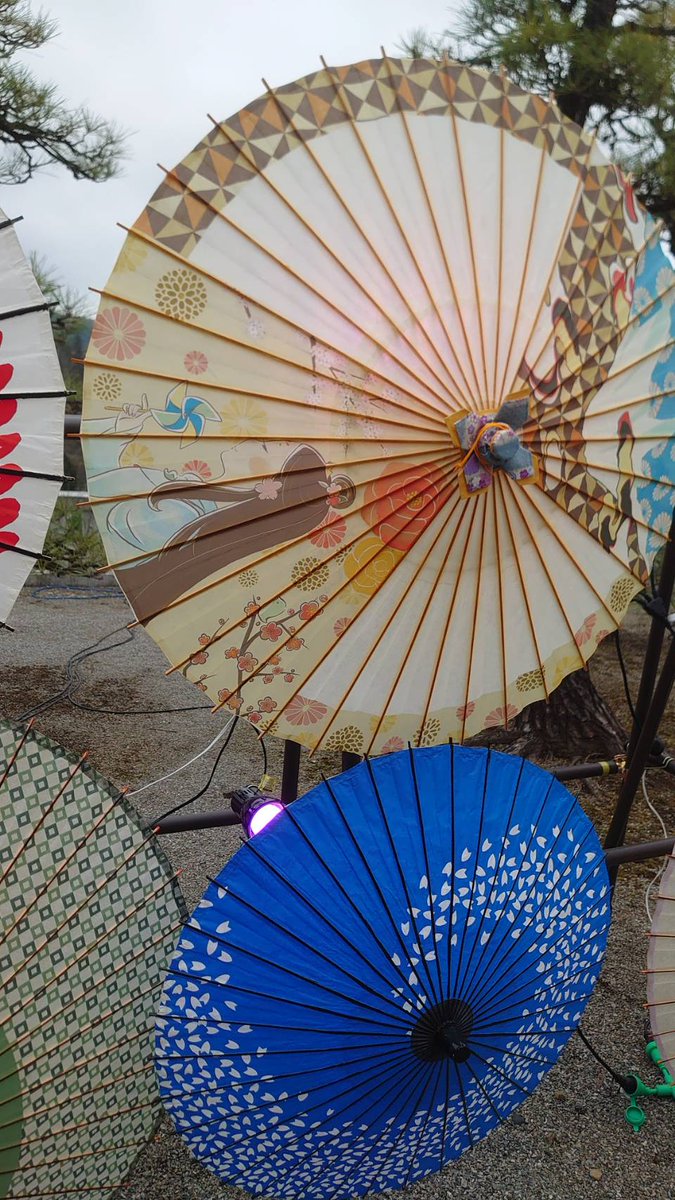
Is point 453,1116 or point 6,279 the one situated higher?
point 6,279

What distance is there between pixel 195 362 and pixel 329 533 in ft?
1.18

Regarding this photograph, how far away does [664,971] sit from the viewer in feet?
5.37

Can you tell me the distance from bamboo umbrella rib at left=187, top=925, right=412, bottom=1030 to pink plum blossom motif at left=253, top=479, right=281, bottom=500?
68cm

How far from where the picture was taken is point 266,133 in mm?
1339

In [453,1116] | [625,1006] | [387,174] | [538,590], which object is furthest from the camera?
[625,1006]

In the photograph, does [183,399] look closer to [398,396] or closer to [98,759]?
[398,396]

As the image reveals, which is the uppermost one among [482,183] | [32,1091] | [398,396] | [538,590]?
[482,183]

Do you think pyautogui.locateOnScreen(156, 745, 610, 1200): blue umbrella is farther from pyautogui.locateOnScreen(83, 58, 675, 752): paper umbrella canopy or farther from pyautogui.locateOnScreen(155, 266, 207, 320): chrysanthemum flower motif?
pyautogui.locateOnScreen(155, 266, 207, 320): chrysanthemum flower motif

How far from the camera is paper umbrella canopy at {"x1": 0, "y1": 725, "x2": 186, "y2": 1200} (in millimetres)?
1148

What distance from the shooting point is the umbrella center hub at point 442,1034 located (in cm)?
110

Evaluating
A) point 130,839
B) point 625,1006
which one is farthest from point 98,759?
point 130,839

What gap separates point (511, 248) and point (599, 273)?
8.0 inches

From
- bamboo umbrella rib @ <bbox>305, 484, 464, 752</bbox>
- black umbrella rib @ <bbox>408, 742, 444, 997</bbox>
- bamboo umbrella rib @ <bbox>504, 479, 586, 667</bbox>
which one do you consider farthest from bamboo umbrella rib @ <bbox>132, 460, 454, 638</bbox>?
black umbrella rib @ <bbox>408, 742, 444, 997</bbox>

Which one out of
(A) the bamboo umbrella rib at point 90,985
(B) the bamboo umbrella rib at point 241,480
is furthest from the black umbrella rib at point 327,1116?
(B) the bamboo umbrella rib at point 241,480
